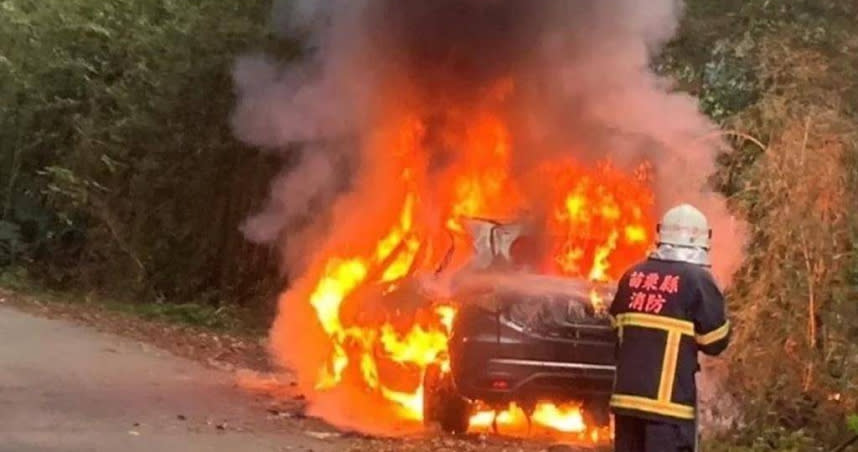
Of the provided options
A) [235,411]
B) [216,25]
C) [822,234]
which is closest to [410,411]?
[235,411]

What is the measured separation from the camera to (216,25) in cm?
2034

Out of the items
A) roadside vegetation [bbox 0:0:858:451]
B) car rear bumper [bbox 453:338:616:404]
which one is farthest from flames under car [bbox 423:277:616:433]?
roadside vegetation [bbox 0:0:858:451]

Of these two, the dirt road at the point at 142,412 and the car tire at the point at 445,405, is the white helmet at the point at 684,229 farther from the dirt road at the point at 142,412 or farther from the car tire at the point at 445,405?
the car tire at the point at 445,405

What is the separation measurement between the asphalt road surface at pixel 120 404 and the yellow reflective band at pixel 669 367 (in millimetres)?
3665

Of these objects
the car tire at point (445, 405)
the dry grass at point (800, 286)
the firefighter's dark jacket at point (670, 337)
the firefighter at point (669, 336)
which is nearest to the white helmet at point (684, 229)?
the firefighter at point (669, 336)

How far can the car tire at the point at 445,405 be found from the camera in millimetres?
10609

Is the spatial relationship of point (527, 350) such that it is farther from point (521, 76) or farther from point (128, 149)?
point (128, 149)

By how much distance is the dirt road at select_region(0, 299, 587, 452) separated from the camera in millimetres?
9977

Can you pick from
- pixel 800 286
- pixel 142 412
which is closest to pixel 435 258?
pixel 142 412

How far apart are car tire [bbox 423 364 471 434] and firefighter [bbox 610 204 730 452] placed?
354 centimetres

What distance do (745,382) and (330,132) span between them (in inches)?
212

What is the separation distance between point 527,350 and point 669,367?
11.1 feet

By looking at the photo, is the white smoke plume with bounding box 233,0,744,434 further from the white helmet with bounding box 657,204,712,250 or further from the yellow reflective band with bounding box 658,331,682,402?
the yellow reflective band with bounding box 658,331,682,402

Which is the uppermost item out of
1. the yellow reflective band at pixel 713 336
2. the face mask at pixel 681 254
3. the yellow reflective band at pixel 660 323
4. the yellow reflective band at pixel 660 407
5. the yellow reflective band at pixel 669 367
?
the face mask at pixel 681 254
